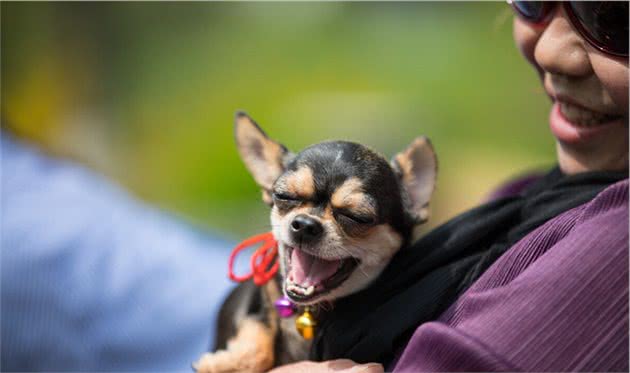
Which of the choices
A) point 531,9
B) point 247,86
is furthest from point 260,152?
point 247,86

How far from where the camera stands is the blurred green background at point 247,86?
413cm

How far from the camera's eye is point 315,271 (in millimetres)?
1086

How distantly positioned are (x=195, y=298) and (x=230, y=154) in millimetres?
2221

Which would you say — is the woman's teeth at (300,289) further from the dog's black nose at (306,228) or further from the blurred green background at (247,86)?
the blurred green background at (247,86)

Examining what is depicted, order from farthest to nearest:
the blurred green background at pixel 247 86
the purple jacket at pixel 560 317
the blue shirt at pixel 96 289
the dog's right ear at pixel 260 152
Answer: the blurred green background at pixel 247 86 < the blue shirt at pixel 96 289 < the dog's right ear at pixel 260 152 < the purple jacket at pixel 560 317

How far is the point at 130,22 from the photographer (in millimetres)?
5273

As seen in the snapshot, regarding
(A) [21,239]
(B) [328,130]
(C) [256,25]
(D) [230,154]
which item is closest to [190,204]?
(D) [230,154]

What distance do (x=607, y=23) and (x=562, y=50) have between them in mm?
102

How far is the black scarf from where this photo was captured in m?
0.94

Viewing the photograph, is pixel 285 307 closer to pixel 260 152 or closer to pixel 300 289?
pixel 300 289

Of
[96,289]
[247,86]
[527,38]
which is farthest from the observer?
[247,86]

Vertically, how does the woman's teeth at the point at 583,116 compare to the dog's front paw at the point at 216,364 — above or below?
above

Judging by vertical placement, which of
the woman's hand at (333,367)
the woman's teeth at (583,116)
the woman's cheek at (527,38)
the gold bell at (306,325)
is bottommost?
the woman's hand at (333,367)

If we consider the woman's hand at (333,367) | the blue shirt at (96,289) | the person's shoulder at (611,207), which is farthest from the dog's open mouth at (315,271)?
the blue shirt at (96,289)
